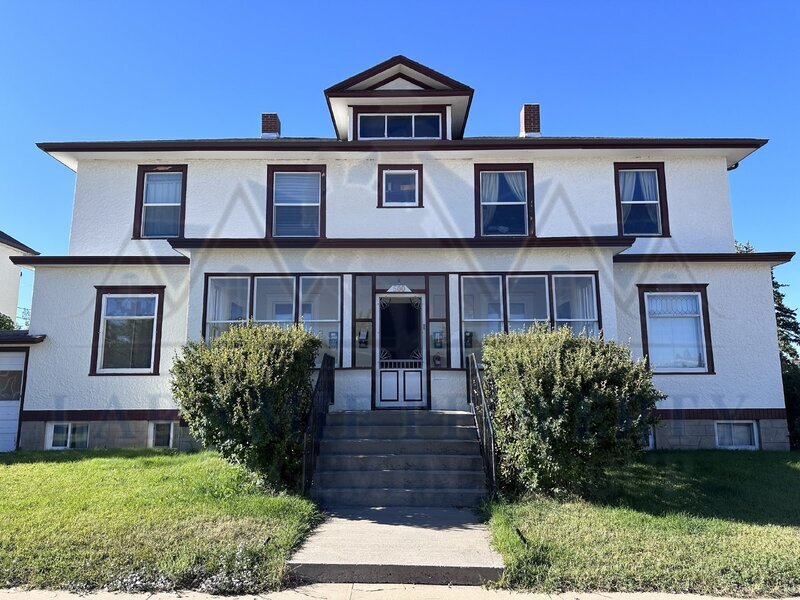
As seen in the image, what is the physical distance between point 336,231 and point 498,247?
3.67m

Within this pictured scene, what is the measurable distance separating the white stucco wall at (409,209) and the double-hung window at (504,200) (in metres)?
0.20

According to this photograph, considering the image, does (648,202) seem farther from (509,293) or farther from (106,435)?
(106,435)

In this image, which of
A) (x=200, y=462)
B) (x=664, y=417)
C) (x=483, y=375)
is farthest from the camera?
(x=664, y=417)

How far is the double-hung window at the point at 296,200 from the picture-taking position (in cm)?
1316

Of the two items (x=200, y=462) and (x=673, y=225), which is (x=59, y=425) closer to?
(x=200, y=462)

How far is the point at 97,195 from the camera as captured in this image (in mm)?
13352

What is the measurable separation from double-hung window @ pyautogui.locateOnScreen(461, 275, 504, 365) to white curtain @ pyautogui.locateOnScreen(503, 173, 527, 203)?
232 cm

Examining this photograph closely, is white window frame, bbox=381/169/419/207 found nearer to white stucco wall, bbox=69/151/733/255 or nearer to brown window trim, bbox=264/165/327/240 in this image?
white stucco wall, bbox=69/151/733/255

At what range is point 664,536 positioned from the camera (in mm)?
6418

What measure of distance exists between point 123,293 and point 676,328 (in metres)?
12.3

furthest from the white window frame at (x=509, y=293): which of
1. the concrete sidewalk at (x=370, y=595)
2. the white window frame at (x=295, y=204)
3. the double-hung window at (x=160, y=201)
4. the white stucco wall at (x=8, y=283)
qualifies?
the white stucco wall at (x=8, y=283)

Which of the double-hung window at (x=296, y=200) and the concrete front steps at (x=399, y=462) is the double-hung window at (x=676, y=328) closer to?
the concrete front steps at (x=399, y=462)

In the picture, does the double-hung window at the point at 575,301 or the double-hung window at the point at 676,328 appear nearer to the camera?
the double-hung window at the point at 575,301

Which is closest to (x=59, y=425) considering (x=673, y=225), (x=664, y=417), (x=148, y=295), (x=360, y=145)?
(x=148, y=295)
